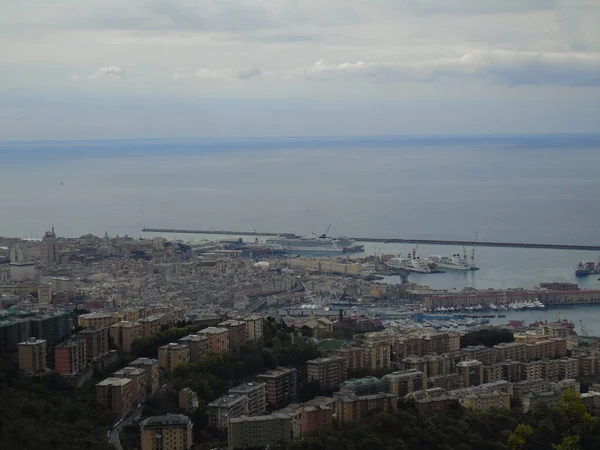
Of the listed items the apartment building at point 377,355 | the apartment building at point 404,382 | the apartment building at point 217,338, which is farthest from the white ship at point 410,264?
the apartment building at point 404,382

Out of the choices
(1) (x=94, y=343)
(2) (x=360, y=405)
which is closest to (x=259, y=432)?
(2) (x=360, y=405)

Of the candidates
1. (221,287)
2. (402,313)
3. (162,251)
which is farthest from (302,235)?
(402,313)

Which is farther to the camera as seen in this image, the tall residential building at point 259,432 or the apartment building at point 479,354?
the apartment building at point 479,354

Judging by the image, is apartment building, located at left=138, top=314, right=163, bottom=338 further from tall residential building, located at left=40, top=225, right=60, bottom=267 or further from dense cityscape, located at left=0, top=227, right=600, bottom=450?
tall residential building, located at left=40, top=225, right=60, bottom=267

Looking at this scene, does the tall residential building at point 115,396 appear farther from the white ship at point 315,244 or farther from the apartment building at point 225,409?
the white ship at point 315,244

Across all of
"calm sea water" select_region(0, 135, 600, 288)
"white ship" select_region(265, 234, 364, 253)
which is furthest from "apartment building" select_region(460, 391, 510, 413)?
"white ship" select_region(265, 234, 364, 253)

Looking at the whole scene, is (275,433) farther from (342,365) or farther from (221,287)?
(221,287)

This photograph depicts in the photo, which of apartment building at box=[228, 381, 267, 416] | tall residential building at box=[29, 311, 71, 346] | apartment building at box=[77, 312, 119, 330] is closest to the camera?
apartment building at box=[228, 381, 267, 416]
